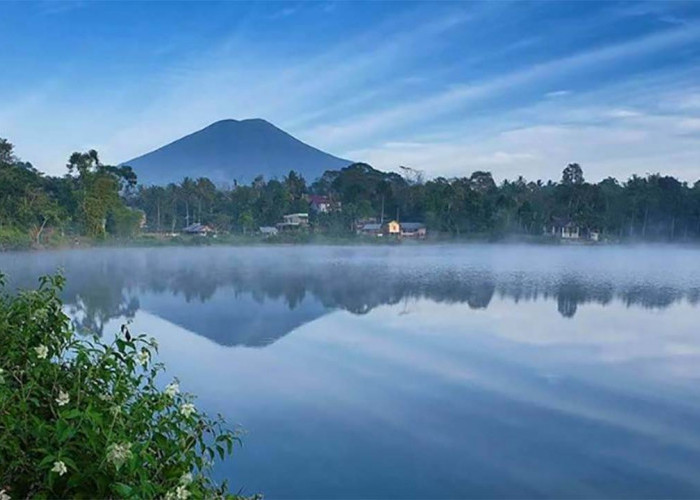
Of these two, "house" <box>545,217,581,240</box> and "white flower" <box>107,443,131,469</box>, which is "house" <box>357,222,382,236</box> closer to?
"house" <box>545,217,581,240</box>

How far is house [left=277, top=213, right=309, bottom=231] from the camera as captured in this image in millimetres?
38719

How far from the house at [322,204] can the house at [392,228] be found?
3576 millimetres

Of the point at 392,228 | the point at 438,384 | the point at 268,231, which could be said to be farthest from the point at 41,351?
the point at 392,228

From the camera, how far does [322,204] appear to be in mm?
45812

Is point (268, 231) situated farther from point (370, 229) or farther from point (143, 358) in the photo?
point (143, 358)

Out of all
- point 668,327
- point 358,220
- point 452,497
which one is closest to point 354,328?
point 668,327

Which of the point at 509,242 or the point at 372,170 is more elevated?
the point at 372,170

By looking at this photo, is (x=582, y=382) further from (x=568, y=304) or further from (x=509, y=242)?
(x=509, y=242)

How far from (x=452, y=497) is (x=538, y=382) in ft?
8.52

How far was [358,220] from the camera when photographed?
39.8 metres

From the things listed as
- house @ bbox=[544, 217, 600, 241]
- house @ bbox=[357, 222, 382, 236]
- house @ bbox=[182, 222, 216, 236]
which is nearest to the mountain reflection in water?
house @ bbox=[182, 222, 216, 236]

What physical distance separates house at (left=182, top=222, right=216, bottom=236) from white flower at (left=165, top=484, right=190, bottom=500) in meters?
35.4

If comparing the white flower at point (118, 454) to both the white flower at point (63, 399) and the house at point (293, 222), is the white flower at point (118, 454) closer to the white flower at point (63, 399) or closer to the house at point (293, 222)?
the white flower at point (63, 399)

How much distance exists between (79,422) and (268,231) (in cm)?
3665
